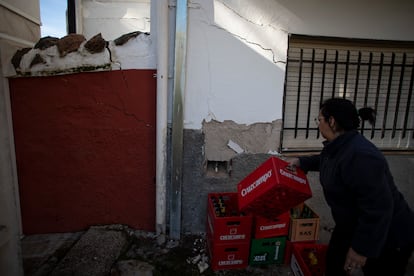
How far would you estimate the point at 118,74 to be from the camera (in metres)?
2.82

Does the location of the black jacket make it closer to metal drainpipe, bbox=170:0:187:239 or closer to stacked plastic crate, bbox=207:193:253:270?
stacked plastic crate, bbox=207:193:253:270

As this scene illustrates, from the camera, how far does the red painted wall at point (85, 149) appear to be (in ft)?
9.32

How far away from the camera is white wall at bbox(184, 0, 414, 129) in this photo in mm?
2770

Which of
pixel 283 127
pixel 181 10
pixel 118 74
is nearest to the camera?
pixel 181 10

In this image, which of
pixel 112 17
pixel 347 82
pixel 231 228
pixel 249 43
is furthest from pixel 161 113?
pixel 112 17

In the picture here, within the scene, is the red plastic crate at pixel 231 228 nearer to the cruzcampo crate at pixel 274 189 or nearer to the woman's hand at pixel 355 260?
the cruzcampo crate at pixel 274 189

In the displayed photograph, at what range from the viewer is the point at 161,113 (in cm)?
281

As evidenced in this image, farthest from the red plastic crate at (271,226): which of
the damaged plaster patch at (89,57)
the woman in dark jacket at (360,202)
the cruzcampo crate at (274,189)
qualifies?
the damaged plaster patch at (89,57)

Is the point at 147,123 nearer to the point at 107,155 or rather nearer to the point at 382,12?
the point at 107,155

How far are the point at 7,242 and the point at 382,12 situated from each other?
4.36m

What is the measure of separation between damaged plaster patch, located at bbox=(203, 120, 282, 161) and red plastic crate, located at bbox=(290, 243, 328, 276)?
3.71 feet

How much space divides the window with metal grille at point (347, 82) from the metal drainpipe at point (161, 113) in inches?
60.3

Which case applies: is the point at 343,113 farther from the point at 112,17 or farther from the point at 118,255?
the point at 112,17

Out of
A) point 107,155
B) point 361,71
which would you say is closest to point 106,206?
point 107,155
